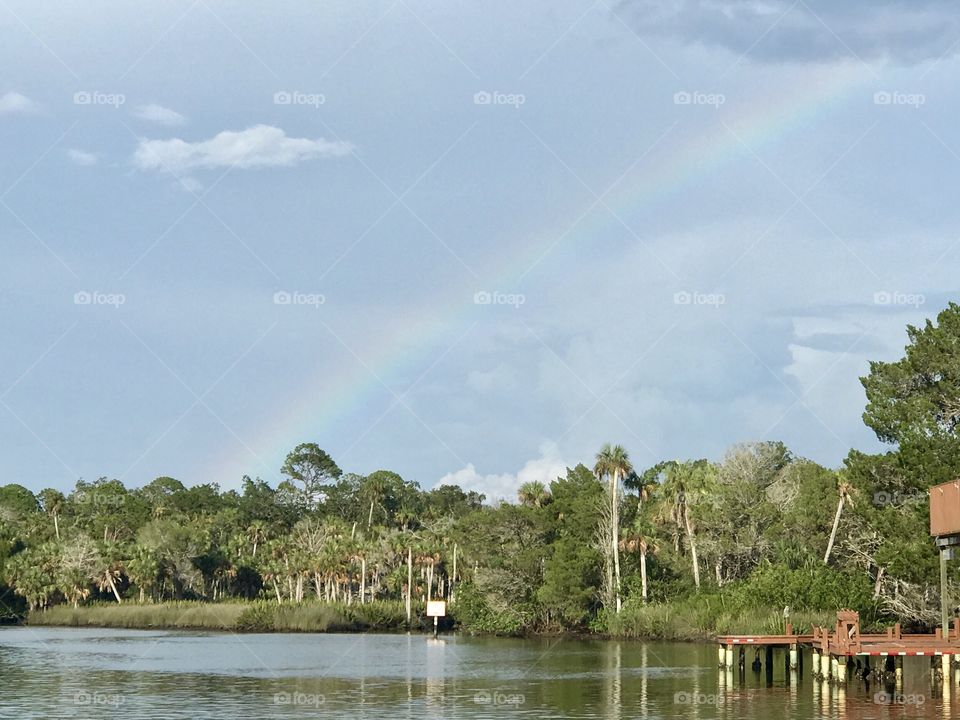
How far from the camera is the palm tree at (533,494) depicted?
352ft

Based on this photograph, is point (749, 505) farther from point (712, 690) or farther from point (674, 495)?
point (712, 690)

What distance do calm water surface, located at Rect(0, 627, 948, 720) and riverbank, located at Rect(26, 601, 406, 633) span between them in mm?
25840

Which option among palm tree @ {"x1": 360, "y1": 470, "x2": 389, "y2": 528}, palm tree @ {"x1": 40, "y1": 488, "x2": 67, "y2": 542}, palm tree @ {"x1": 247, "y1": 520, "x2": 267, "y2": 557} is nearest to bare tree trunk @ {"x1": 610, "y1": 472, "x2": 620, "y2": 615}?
palm tree @ {"x1": 247, "y1": 520, "x2": 267, "y2": 557}

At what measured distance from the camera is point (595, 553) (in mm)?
97625

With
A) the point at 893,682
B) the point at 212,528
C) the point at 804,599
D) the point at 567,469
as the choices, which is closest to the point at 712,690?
the point at 893,682

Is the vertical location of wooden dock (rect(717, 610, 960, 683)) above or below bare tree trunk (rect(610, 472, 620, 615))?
below

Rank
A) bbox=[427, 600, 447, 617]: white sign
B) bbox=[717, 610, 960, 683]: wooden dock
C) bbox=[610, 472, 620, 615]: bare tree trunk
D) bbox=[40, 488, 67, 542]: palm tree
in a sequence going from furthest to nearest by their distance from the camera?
1. bbox=[40, 488, 67, 542]: palm tree
2. bbox=[427, 600, 447, 617]: white sign
3. bbox=[610, 472, 620, 615]: bare tree trunk
4. bbox=[717, 610, 960, 683]: wooden dock

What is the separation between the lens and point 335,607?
364ft

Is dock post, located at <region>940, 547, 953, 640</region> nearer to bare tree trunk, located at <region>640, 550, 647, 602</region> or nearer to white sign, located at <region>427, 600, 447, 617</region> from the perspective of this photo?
bare tree trunk, located at <region>640, 550, 647, 602</region>

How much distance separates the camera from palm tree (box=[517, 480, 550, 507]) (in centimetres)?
10719

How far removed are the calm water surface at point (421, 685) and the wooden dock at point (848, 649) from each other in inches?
38.7

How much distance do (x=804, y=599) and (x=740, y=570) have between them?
820 inches

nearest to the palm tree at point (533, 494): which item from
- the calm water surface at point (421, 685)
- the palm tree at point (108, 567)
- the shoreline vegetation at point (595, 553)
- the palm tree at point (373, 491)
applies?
the shoreline vegetation at point (595, 553)

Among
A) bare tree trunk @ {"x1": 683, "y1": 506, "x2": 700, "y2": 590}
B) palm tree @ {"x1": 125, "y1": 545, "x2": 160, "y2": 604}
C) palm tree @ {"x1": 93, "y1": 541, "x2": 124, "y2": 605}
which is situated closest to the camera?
bare tree trunk @ {"x1": 683, "y1": 506, "x2": 700, "y2": 590}
